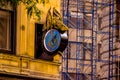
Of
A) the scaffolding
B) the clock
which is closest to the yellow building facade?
the clock

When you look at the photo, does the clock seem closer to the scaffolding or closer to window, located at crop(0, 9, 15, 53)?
window, located at crop(0, 9, 15, 53)

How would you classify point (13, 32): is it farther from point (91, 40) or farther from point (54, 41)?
point (91, 40)

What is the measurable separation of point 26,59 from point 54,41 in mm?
1102

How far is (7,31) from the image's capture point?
60.4 feet

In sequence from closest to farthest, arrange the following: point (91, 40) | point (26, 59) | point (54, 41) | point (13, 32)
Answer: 1. point (26, 59)
2. point (54, 41)
3. point (13, 32)
4. point (91, 40)

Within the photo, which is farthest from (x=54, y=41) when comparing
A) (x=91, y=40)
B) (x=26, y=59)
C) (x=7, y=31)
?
(x=91, y=40)

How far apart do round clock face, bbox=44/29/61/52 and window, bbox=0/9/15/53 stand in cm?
113

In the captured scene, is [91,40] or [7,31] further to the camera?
[91,40]

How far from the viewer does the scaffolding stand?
105 feet

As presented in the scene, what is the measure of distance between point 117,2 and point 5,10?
56.0ft

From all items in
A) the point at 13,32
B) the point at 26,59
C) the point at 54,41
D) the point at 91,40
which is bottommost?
the point at 91,40

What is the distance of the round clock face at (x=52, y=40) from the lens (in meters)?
18.2

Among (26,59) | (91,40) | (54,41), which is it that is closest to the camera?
(26,59)

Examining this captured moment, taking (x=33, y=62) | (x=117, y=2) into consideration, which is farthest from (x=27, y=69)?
(x=117, y=2)
